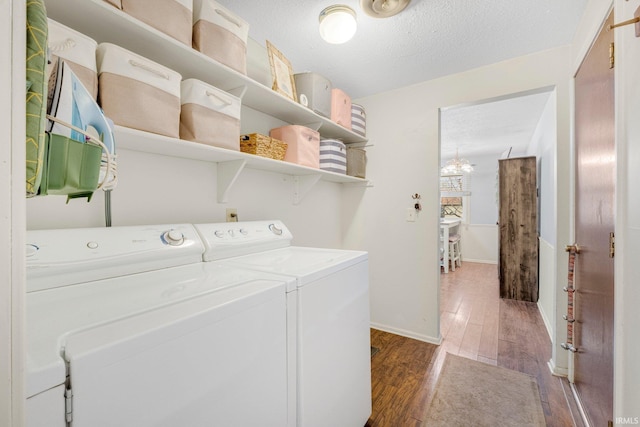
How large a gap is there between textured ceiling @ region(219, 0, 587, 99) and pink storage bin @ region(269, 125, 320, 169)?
56 centimetres

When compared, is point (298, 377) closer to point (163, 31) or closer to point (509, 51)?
point (163, 31)

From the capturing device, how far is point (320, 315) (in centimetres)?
107

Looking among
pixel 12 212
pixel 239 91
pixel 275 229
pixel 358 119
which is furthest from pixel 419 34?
pixel 12 212

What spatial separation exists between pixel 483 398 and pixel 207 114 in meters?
2.22

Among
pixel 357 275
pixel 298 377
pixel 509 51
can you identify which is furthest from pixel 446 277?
pixel 298 377

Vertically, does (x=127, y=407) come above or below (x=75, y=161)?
below

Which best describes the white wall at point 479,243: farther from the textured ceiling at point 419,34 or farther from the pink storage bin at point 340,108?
the pink storage bin at point 340,108

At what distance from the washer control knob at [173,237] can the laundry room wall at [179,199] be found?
218 mm

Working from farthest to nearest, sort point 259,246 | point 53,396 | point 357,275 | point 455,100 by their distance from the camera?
point 455,100 < point 259,246 < point 357,275 < point 53,396

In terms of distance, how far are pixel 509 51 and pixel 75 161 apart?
2545mm

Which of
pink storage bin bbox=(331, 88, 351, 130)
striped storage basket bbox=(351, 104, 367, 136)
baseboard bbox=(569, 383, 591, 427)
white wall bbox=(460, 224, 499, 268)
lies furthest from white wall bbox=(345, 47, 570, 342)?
white wall bbox=(460, 224, 499, 268)

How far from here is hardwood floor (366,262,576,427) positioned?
160cm

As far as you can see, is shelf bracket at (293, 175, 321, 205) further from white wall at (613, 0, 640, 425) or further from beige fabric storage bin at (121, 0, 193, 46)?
white wall at (613, 0, 640, 425)

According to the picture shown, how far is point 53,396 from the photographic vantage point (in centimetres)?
45
